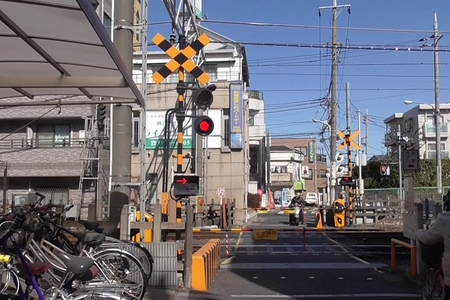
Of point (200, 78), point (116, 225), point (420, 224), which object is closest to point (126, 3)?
point (200, 78)

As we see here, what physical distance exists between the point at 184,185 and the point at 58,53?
4463 mm

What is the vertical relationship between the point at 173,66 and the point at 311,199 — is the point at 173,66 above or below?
above

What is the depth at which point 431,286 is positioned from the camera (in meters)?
6.87

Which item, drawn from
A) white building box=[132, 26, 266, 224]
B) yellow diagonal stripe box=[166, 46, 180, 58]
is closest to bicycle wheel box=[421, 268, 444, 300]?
yellow diagonal stripe box=[166, 46, 180, 58]

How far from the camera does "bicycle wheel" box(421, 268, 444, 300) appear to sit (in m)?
6.57

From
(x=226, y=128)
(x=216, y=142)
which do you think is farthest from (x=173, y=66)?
(x=226, y=128)

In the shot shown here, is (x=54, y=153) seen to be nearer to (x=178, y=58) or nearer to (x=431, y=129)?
(x=178, y=58)

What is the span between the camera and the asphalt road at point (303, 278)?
866 cm

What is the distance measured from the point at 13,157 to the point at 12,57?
72.9ft

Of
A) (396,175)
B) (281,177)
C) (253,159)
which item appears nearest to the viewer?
(253,159)

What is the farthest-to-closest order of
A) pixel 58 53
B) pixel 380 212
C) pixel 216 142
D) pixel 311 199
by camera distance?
pixel 311 199 → pixel 216 142 → pixel 380 212 → pixel 58 53

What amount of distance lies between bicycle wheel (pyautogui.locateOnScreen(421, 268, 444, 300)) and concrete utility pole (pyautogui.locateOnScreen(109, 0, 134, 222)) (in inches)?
189

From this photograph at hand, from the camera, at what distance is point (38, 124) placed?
27.6m

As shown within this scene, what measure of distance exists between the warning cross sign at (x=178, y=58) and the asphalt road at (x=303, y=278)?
13.4ft
